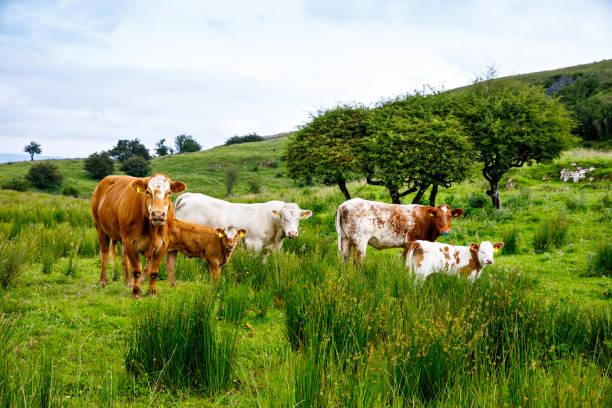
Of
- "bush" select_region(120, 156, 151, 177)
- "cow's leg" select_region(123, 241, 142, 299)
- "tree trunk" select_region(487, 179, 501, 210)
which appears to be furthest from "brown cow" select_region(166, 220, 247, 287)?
"bush" select_region(120, 156, 151, 177)

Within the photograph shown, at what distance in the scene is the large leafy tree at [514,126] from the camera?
13289 mm

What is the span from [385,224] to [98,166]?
58.1m

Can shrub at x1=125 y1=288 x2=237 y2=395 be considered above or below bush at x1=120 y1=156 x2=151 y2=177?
below

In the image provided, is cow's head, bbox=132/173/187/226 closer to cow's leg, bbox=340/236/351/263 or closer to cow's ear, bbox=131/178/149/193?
cow's ear, bbox=131/178/149/193

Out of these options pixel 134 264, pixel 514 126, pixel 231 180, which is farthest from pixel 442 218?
pixel 231 180

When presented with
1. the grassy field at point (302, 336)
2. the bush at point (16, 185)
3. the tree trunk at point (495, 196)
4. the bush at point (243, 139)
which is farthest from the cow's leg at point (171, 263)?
the bush at point (243, 139)

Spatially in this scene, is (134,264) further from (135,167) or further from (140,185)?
(135,167)

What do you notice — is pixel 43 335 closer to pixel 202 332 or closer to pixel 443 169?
pixel 202 332

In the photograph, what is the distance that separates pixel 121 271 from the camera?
305 inches

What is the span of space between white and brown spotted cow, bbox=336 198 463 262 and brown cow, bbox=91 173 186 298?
4.00 metres

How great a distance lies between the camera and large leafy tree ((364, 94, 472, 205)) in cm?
1129

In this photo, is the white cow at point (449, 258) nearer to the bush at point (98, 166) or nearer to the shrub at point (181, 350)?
the shrub at point (181, 350)

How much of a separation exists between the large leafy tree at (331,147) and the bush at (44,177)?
47936 millimetres

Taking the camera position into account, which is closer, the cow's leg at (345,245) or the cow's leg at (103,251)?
the cow's leg at (103,251)
